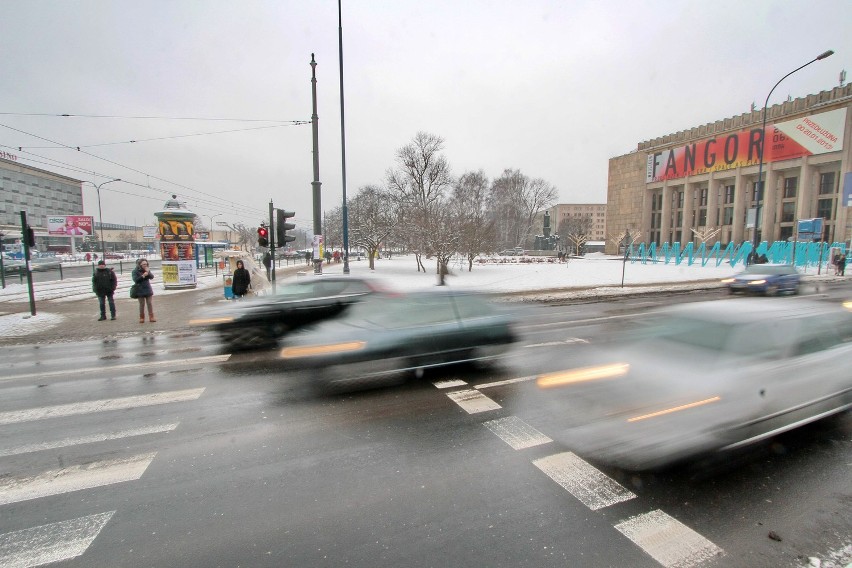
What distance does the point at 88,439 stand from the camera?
172 inches

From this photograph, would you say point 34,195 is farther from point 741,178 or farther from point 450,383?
point 741,178

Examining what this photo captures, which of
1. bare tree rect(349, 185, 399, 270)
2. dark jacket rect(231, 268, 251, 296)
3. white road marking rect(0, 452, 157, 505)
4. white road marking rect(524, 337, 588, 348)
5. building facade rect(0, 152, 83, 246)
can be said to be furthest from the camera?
building facade rect(0, 152, 83, 246)

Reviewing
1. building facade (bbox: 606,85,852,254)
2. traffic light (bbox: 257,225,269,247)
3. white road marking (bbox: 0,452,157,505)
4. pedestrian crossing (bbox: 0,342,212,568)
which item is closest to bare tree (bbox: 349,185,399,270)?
traffic light (bbox: 257,225,269,247)

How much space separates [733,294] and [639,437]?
53.7ft

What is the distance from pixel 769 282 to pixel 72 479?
2017 centimetres

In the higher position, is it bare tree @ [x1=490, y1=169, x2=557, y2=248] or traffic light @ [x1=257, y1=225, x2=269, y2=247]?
bare tree @ [x1=490, y1=169, x2=557, y2=248]

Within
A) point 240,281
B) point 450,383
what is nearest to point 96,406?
point 450,383

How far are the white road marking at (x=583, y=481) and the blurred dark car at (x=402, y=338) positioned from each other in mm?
2547

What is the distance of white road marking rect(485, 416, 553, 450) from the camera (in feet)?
13.6

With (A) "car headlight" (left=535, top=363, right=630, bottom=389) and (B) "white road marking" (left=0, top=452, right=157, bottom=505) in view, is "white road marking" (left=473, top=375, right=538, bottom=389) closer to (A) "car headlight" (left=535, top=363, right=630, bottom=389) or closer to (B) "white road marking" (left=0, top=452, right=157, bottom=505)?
(A) "car headlight" (left=535, top=363, right=630, bottom=389)

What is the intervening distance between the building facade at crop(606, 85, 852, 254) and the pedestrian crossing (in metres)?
45.0

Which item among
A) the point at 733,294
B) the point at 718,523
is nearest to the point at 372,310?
the point at 718,523

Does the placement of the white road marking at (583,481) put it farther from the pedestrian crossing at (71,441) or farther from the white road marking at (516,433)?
the pedestrian crossing at (71,441)

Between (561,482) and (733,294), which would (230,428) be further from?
(733,294)
